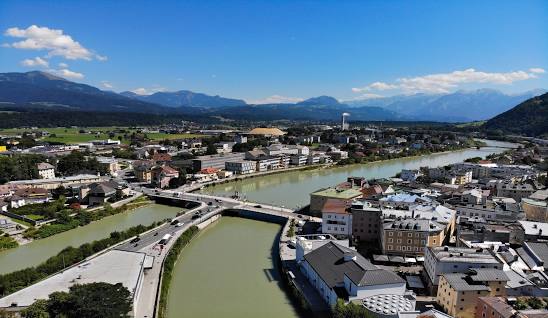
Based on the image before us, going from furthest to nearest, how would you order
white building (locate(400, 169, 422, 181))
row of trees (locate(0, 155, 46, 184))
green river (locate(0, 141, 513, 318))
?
white building (locate(400, 169, 422, 181)), row of trees (locate(0, 155, 46, 184)), green river (locate(0, 141, 513, 318))

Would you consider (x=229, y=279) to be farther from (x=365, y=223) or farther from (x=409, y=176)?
(x=409, y=176)

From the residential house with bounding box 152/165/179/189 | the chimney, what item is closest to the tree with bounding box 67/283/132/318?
the chimney

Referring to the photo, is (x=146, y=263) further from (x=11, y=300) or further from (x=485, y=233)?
(x=485, y=233)

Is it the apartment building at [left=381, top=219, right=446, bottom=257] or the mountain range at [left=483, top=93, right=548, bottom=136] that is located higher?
the mountain range at [left=483, top=93, right=548, bottom=136]

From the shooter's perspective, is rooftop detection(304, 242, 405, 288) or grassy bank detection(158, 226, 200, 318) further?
grassy bank detection(158, 226, 200, 318)

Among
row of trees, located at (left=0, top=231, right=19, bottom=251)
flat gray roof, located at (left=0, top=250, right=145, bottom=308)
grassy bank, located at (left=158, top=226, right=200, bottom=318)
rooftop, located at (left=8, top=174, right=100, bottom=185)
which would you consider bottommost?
row of trees, located at (left=0, top=231, right=19, bottom=251)

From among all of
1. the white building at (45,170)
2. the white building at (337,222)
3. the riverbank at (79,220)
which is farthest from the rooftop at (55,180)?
the white building at (337,222)

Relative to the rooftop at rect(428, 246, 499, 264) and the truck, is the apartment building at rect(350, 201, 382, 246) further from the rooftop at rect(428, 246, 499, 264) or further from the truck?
the truck
